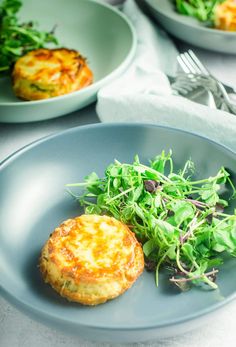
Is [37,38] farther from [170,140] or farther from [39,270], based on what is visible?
[39,270]

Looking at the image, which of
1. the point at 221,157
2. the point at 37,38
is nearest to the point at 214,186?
the point at 221,157

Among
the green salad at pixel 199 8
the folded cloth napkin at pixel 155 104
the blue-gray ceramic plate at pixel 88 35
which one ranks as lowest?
the blue-gray ceramic plate at pixel 88 35

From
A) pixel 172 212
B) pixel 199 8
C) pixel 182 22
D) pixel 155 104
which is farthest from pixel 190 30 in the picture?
pixel 172 212

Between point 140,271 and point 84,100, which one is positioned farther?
point 84,100

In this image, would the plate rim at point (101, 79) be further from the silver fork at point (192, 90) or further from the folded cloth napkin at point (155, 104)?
the silver fork at point (192, 90)

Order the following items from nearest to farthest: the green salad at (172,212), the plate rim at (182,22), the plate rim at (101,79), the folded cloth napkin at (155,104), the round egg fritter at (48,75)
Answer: the green salad at (172,212) < the folded cloth napkin at (155,104) < the plate rim at (101,79) < the round egg fritter at (48,75) < the plate rim at (182,22)

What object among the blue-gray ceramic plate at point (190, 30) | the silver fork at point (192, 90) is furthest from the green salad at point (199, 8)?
the silver fork at point (192, 90)

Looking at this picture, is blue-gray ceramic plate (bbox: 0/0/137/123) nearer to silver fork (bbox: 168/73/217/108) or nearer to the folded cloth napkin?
the folded cloth napkin

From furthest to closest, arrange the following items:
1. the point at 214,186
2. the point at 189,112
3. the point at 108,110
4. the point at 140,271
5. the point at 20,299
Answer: the point at 108,110 → the point at 189,112 → the point at 214,186 → the point at 140,271 → the point at 20,299
